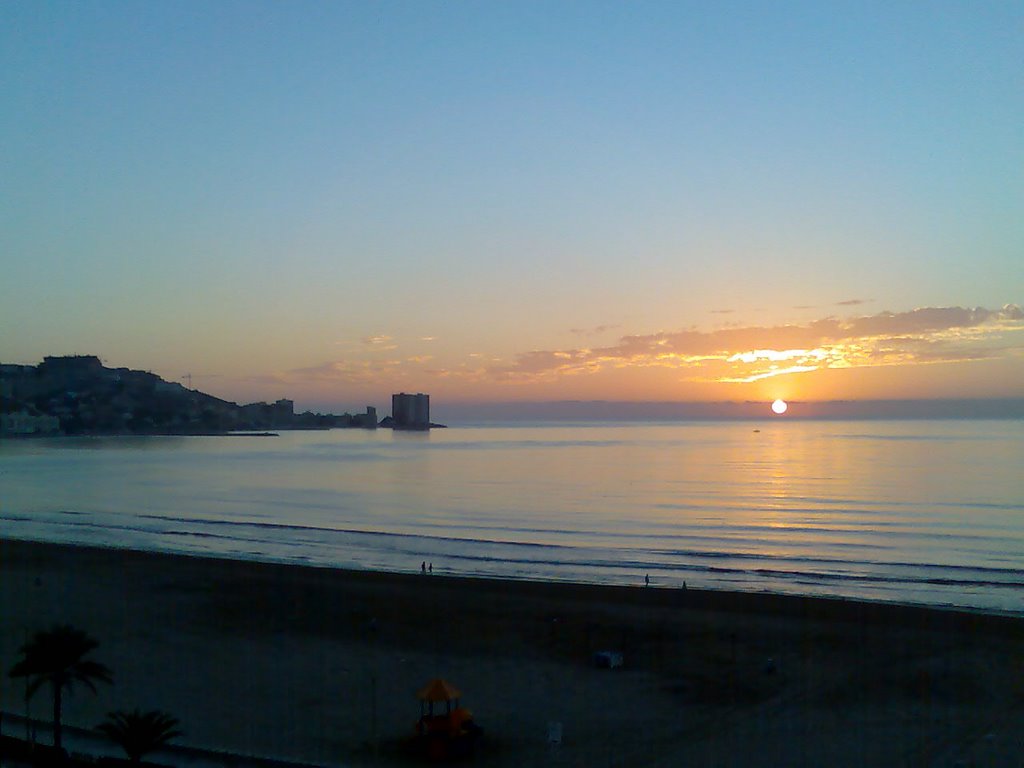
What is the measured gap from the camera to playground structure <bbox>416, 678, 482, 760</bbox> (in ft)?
45.9

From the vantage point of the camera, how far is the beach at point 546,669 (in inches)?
581

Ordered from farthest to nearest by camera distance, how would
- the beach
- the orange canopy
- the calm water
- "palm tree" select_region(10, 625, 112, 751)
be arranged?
the calm water < the beach < the orange canopy < "palm tree" select_region(10, 625, 112, 751)

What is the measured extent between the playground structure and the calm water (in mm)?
17167

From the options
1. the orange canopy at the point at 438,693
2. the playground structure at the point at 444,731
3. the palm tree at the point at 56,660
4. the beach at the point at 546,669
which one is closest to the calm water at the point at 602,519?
the beach at the point at 546,669

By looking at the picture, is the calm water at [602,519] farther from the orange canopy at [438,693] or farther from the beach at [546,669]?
the orange canopy at [438,693]

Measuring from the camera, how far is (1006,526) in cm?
4259

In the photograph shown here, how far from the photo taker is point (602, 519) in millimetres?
48594

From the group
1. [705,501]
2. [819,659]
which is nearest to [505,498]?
[705,501]

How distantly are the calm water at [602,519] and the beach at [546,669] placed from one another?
18.5 ft

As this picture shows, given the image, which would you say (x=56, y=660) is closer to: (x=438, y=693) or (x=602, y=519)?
(x=438, y=693)

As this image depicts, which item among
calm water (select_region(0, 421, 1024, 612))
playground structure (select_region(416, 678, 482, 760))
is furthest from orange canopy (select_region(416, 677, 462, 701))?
calm water (select_region(0, 421, 1024, 612))

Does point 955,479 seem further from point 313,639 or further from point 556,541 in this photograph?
point 313,639

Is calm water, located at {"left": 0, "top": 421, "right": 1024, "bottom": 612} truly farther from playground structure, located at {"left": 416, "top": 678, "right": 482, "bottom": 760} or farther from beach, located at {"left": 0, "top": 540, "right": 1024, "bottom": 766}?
playground structure, located at {"left": 416, "top": 678, "right": 482, "bottom": 760}

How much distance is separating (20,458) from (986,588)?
119 meters
